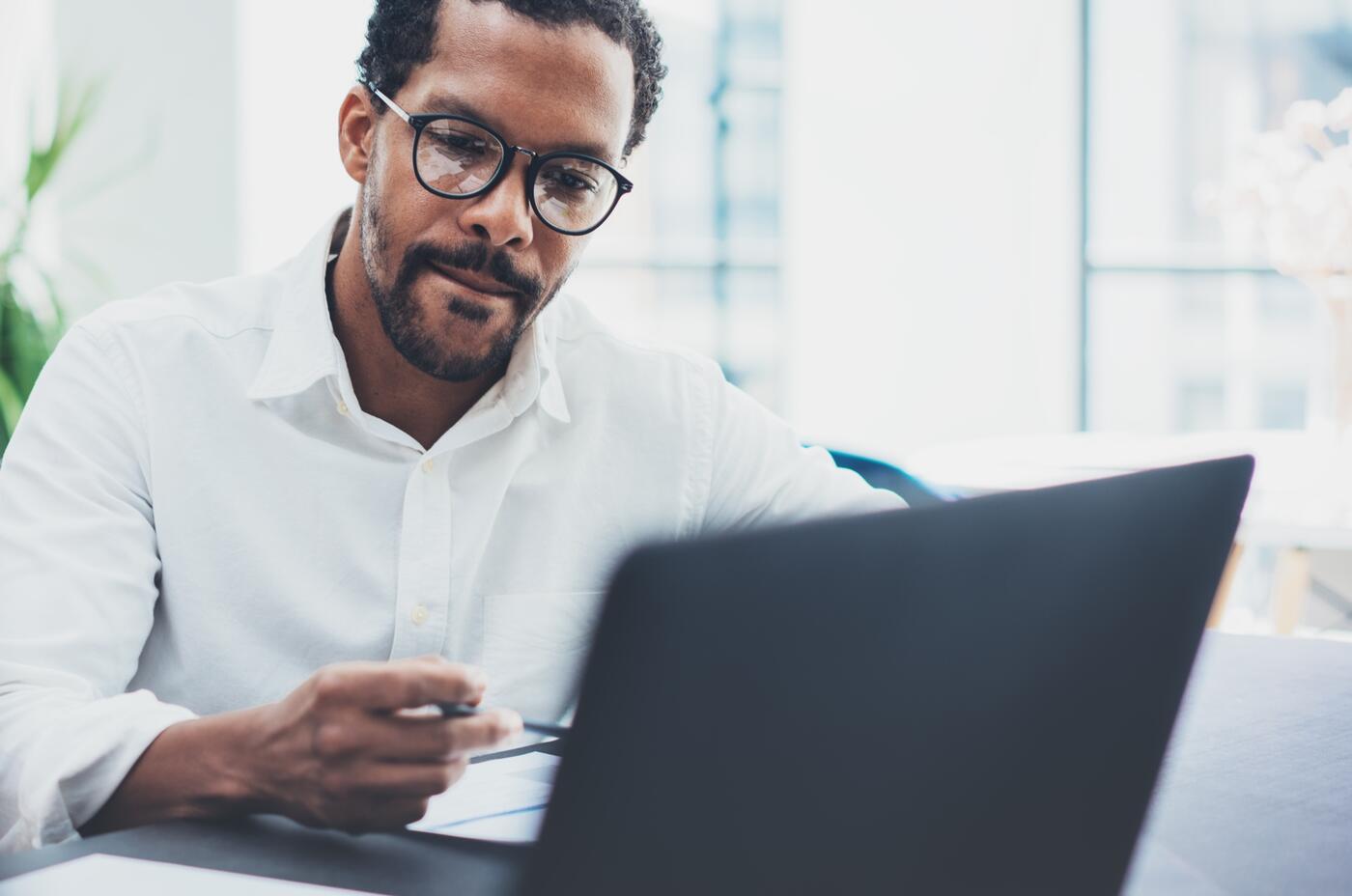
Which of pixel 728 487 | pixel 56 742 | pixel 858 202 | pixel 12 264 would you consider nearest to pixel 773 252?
pixel 858 202

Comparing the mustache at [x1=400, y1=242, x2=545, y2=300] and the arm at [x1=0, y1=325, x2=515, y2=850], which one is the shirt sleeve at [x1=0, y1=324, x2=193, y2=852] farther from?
the mustache at [x1=400, y1=242, x2=545, y2=300]

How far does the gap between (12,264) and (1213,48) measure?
392 cm

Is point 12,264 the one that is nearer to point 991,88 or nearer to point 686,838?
point 991,88

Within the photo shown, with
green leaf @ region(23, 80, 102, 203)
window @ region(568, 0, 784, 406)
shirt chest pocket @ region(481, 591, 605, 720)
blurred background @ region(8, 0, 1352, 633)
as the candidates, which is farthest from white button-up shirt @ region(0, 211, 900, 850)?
window @ region(568, 0, 784, 406)

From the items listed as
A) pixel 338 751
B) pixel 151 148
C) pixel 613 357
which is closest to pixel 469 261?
pixel 613 357

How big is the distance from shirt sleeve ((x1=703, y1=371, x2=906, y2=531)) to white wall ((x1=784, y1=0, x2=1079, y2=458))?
2470 millimetres

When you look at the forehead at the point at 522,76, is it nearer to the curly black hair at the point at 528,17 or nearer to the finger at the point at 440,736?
the curly black hair at the point at 528,17

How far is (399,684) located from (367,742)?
2.2 inches

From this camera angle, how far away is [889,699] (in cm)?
43

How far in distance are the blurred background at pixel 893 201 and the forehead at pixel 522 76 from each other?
161 centimetres

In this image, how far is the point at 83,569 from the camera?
3.22 ft

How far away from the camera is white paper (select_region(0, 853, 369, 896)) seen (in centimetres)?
58

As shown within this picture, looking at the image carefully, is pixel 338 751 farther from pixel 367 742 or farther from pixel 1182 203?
pixel 1182 203

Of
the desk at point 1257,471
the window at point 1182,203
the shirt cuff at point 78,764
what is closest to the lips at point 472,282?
the shirt cuff at point 78,764
